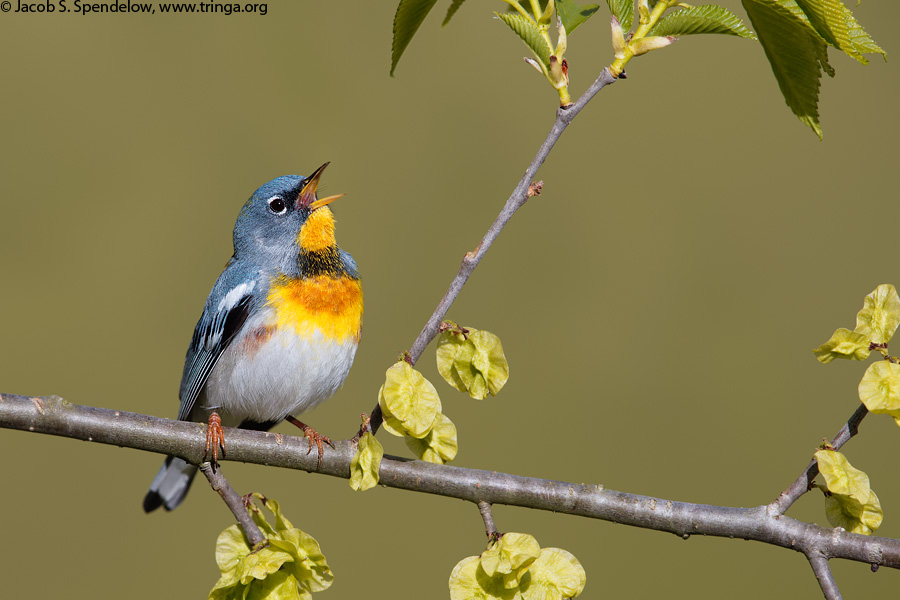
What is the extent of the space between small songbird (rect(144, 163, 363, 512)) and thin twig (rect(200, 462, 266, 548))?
514 millimetres

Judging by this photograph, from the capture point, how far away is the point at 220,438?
1.28 meters

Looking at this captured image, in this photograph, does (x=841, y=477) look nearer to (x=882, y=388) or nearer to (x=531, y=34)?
(x=882, y=388)

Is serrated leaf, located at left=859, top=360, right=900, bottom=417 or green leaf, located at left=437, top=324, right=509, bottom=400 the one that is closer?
serrated leaf, located at left=859, top=360, right=900, bottom=417

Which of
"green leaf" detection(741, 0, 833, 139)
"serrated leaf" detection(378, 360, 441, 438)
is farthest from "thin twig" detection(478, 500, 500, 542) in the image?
"green leaf" detection(741, 0, 833, 139)

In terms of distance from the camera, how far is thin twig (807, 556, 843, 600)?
3.48 ft

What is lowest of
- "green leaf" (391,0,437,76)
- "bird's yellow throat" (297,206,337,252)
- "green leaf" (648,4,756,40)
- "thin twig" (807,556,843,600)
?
"thin twig" (807,556,843,600)

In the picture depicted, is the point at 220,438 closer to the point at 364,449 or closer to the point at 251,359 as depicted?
the point at 364,449

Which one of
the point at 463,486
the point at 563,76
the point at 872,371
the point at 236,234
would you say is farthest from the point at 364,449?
the point at 236,234

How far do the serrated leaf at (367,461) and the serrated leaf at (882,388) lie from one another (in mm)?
734

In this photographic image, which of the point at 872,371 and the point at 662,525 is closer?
the point at 872,371

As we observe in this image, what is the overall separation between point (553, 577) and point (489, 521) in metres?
0.13

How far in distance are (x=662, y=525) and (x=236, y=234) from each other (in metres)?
1.53

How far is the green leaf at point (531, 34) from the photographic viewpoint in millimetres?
1105

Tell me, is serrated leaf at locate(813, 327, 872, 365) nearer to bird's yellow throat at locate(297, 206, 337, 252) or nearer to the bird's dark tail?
bird's yellow throat at locate(297, 206, 337, 252)
